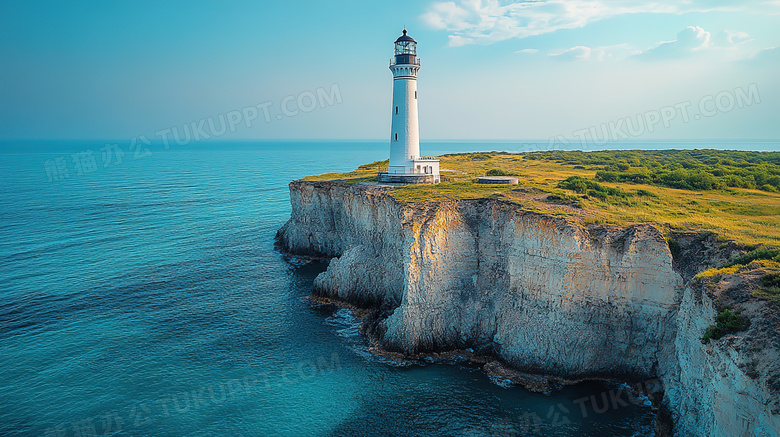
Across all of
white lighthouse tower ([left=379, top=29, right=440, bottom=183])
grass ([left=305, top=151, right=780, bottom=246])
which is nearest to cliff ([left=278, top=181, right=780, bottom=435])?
grass ([left=305, top=151, right=780, bottom=246])

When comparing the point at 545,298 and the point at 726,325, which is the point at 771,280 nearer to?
the point at 726,325

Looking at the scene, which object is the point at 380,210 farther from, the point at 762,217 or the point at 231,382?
the point at 762,217

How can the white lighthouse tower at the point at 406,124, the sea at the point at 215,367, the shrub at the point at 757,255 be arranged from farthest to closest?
the white lighthouse tower at the point at 406,124 < the sea at the point at 215,367 < the shrub at the point at 757,255

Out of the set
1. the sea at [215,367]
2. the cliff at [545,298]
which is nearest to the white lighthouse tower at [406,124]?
the cliff at [545,298]

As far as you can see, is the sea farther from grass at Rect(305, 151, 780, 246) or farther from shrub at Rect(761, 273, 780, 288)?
grass at Rect(305, 151, 780, 246)

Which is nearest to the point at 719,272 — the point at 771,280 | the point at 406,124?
the point at 771,280

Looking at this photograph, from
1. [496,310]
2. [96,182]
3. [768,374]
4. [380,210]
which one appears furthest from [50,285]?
[96,182]

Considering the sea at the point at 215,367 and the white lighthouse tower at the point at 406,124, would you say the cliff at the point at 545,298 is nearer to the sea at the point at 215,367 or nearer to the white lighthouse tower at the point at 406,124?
the sea at the point at 215,367
